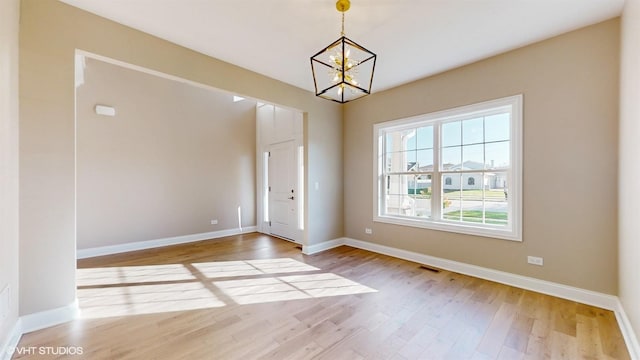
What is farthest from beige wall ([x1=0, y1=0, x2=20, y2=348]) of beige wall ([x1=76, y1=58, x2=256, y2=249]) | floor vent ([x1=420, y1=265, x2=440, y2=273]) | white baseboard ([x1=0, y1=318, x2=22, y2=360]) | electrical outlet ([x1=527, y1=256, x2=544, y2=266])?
electrical outlet ([x1=527, y1=256, x2=544, y2=266])

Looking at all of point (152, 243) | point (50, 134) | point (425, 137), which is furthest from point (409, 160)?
point (152, 243)

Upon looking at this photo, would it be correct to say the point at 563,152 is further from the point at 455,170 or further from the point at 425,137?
the point at 425,137

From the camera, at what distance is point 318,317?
2.37 m

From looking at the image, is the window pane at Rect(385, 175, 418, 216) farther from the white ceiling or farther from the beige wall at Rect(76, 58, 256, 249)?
the beige wall at Rect(76, 58, 256, 249)

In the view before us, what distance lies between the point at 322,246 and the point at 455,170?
2550mm

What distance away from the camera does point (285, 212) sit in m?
5.59

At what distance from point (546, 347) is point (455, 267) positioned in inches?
63.4

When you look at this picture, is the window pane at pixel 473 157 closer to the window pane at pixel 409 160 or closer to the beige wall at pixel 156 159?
the window pane at pixel 409 160

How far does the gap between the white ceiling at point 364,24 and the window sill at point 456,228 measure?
2227 millimetres

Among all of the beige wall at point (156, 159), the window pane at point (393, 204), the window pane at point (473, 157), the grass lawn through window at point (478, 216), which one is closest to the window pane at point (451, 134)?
the window pane at point (473, 157)

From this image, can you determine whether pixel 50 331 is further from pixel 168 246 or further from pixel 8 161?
pixel 168 246

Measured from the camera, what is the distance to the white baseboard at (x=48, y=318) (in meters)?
2.08

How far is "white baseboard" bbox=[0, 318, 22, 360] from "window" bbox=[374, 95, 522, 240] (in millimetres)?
4273

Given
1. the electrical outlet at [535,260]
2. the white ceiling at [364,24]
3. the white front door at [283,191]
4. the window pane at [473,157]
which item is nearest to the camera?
the white ceiling at [364,24]
